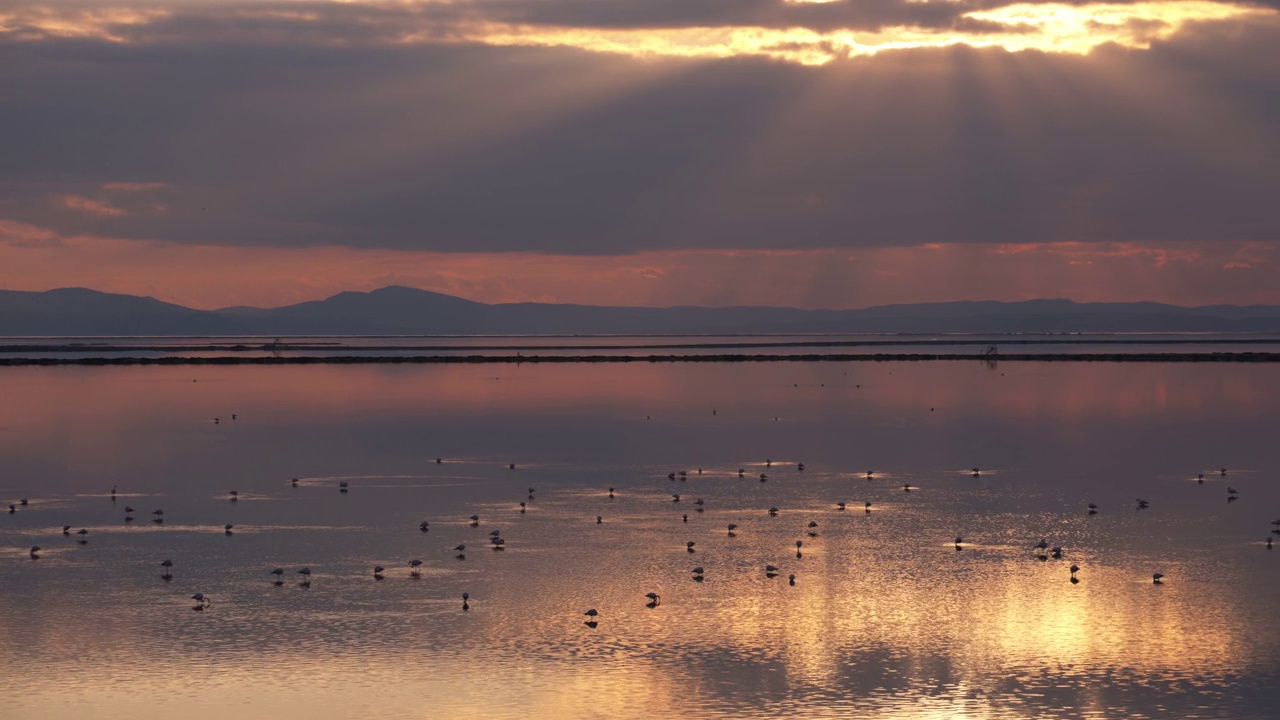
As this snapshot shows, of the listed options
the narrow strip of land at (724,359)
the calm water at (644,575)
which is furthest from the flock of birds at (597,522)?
the narrow strip of land at (724,359)

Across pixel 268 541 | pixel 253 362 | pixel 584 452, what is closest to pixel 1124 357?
pixel 253 362

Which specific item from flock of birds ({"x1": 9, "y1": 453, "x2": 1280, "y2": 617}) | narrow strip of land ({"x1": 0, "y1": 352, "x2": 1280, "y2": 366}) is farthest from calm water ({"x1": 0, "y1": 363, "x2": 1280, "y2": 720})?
narrow strip of land ({"x1": 0, "y1": 352, "x2": 1280, "y2": 366})

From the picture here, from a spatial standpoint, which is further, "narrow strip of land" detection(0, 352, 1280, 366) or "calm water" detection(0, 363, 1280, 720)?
"narrow strip of land" detection(0, 352, 1280, 366)

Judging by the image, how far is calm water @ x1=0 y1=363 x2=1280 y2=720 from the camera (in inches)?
823

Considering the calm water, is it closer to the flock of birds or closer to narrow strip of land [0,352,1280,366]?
the flock of birds

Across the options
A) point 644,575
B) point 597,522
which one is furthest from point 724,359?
point 644,575

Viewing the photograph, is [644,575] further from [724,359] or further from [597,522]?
[724,359]

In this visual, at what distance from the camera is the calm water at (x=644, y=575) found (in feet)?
68.6

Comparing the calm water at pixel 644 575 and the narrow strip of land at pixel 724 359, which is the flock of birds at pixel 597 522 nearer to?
the calm water at pixel 644 575

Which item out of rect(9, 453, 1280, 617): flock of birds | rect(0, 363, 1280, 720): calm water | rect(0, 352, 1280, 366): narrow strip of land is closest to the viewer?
rect(0, 363, 1280, 720): calm water

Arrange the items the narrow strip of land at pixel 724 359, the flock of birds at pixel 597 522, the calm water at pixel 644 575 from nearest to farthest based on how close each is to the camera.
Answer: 1. the calm water at pixel 644 575
2. the flock of birds at pixel 597 522
3. the narrow strip of land at pixel 724 359

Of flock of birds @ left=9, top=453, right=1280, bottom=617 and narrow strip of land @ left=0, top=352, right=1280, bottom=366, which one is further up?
narrow strip of land @ left=0, top=352, right=1280, bottom=366

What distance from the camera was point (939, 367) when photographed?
128m

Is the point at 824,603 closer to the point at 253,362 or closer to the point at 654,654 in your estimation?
the point at 654,654
